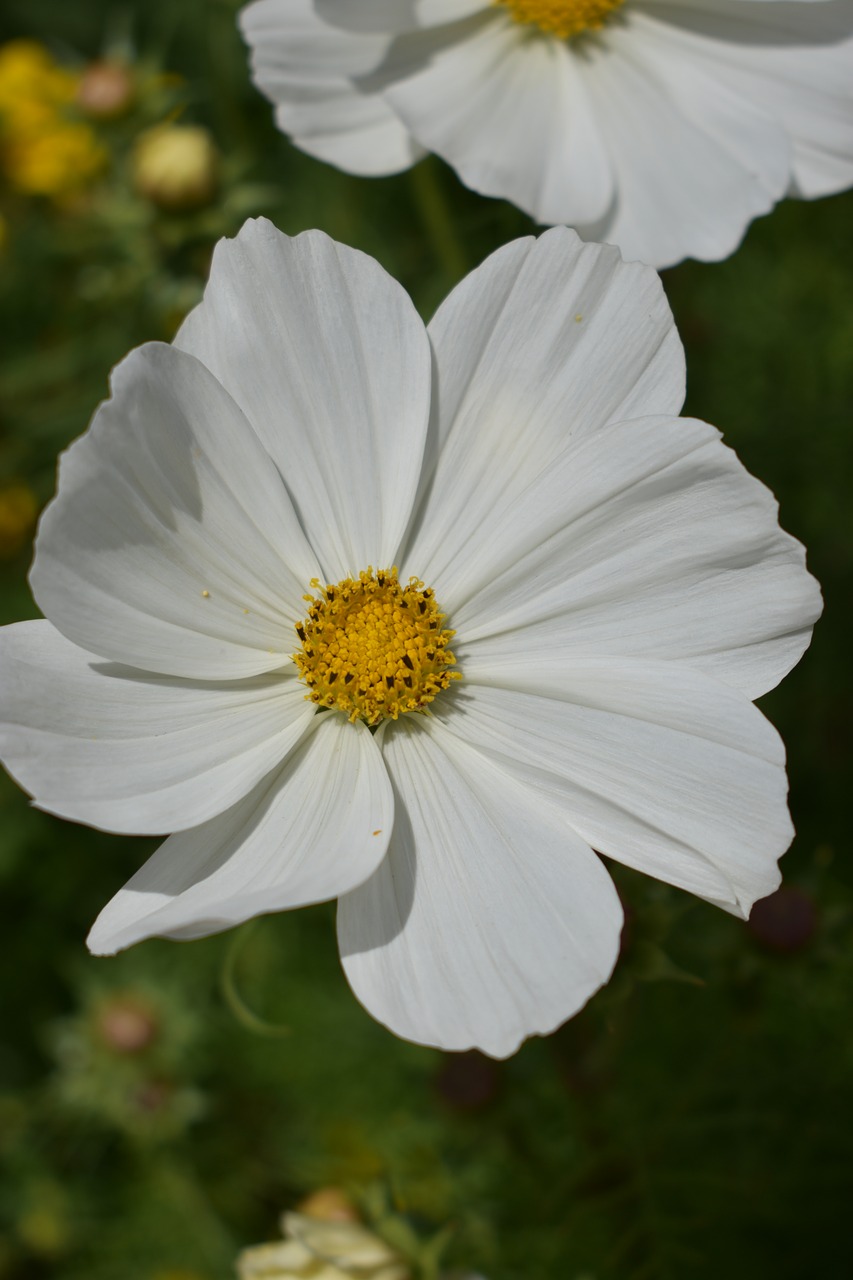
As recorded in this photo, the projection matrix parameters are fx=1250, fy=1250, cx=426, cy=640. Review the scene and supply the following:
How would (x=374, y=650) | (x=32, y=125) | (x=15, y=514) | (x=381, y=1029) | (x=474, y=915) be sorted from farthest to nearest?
(x=32, y=125)
(x=15, y=514)
(x=381, y=1029)
(x=374, y=650)
(x=474, y=915)

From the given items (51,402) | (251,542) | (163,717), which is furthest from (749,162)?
(51,402)

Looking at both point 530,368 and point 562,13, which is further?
point 562,13

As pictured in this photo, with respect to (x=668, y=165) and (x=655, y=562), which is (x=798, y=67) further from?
(x=655, y=562)

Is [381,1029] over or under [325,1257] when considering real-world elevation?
over

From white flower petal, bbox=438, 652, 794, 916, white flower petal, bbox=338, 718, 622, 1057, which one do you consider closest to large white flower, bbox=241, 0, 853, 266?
white flower petal, bbox=438, 652, 794, 916

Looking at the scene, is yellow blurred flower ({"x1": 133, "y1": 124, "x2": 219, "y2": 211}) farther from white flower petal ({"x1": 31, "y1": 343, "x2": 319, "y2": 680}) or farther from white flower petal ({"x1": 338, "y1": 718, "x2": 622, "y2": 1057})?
white flower petal ({"x1": 338, "y1": 718, "x2": 622, "y2": 1057})

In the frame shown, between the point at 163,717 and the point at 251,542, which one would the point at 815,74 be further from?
the point at 163,717

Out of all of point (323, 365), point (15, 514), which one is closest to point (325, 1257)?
point (323, 365)
